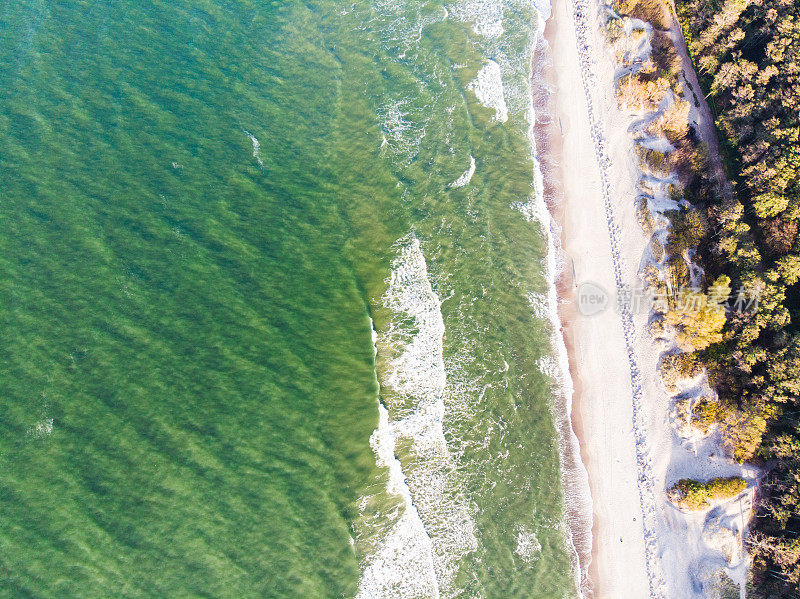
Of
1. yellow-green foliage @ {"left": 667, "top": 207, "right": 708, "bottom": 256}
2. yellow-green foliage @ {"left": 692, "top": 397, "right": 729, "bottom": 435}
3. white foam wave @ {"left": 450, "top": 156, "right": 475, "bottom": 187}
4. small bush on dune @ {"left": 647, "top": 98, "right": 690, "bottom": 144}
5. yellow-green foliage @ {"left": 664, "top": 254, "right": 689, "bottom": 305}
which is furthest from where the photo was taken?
white foam wave @ {"left": 450, "top": 156, "right": 475, "bottom": 187}

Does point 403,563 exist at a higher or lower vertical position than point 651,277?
lower

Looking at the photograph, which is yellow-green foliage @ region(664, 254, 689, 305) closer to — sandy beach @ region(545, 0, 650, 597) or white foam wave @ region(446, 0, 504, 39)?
sandy beach @ region(545, 0, 650, 597)

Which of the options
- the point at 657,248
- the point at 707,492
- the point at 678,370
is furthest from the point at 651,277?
the point at 707,492

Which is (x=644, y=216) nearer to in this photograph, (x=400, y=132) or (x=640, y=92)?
(x=640, y=92)

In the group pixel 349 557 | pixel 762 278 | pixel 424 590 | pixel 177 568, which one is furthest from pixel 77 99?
pixel 762 278

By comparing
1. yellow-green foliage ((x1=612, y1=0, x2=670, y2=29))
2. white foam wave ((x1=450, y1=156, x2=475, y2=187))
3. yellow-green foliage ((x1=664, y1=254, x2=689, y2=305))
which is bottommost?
white foam wave ((x1=450, y1=156, x2=475, y2=187))

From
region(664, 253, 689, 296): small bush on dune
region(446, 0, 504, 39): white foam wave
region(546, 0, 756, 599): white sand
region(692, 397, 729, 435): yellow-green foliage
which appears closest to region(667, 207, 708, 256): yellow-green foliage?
region(664, 253, 689, 296): small bush on dune

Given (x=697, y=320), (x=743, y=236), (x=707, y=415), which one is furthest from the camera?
(x=743, y=236)
